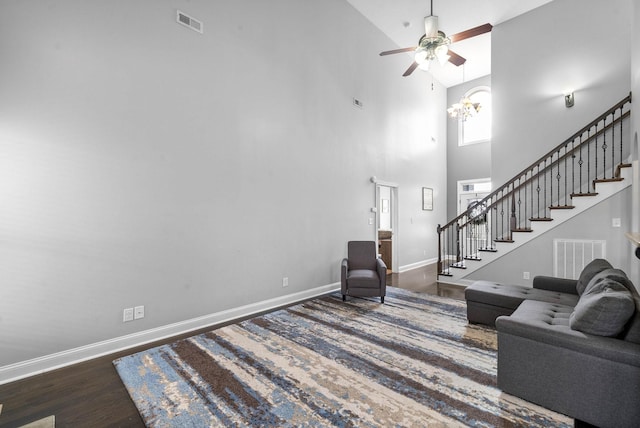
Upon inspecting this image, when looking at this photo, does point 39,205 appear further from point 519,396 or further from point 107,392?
point 519,396

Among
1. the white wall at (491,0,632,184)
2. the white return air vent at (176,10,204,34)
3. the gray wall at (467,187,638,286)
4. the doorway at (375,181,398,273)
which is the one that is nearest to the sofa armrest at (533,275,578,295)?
the gray wall at (467,187,638,286)

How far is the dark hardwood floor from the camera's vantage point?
6.51ft

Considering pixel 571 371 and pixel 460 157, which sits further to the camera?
pixel 460 157

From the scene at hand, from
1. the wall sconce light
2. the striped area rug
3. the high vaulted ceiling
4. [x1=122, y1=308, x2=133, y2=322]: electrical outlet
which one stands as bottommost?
the striped area rug

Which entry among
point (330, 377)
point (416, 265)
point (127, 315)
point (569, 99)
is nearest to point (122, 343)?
point (127, 315)

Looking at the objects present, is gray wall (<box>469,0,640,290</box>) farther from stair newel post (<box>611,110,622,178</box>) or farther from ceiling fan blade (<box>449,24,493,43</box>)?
ceiling fan blade (<box>449,24,493,43</box>)

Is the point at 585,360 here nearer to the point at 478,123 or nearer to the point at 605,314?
the point at 605,314

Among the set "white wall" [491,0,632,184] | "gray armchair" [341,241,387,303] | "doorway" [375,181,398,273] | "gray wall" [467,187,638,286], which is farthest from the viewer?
"doorway" [375,181,398,273]

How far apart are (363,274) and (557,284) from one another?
2.48 meters

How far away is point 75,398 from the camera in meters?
2.22

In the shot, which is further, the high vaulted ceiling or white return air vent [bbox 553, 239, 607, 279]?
the high vaulted ceiling

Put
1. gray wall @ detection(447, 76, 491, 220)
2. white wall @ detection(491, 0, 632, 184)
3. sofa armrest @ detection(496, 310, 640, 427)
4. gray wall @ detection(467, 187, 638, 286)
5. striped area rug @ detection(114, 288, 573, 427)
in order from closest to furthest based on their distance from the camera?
sofa armrest @ detection(496, 310, 640, 427) < striped area rug @ detection(114, 288, 573, 427) < gray wall @ detection(467, 187, 638, 286) < white wall @ detection(491, 0, 632, 184) < gray wall @ detection(447, 76, 491, 220)

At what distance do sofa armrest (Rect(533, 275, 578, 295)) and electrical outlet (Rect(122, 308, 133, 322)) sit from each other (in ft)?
15.9

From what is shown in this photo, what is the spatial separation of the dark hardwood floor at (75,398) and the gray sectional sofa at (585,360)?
2695mm
